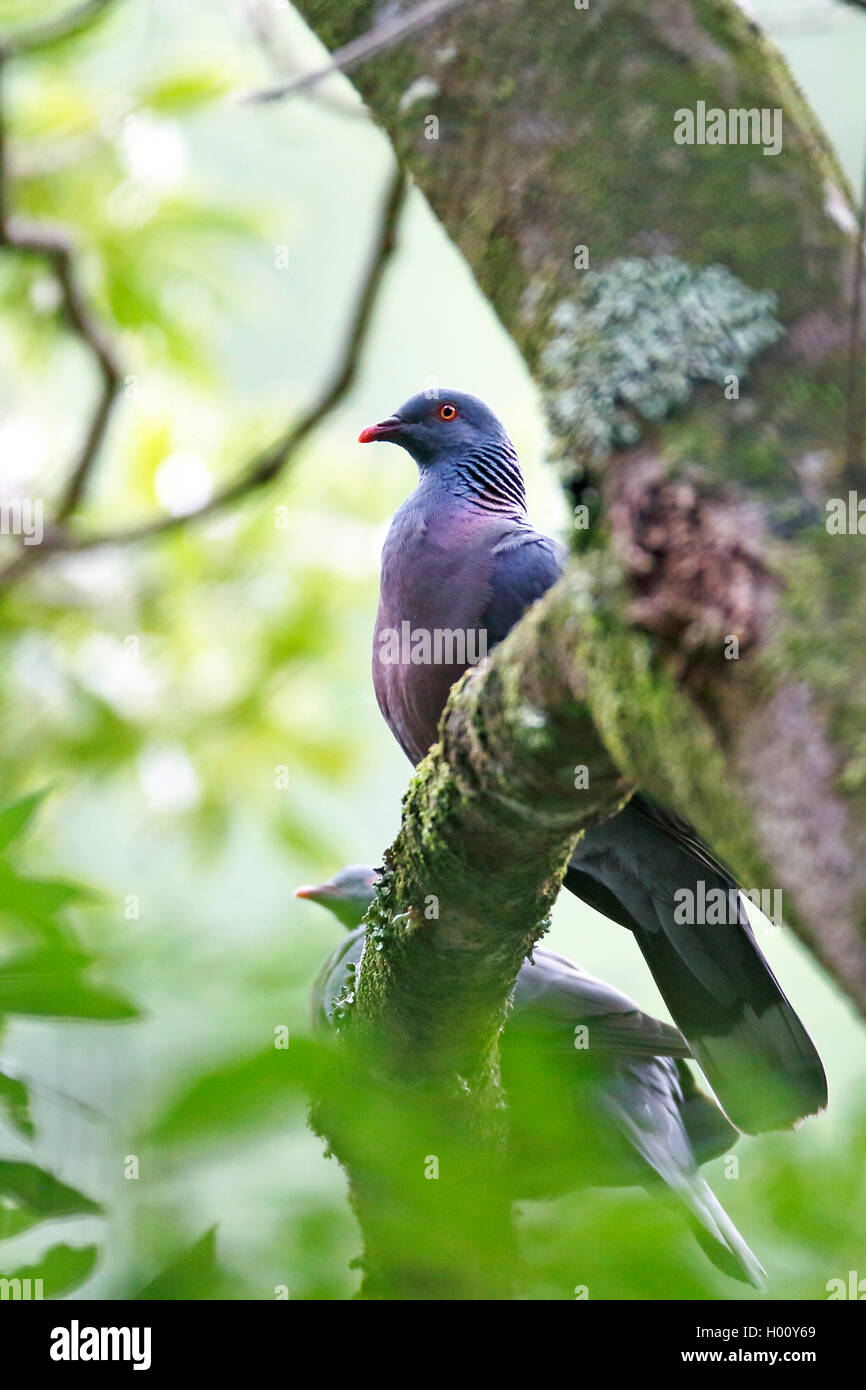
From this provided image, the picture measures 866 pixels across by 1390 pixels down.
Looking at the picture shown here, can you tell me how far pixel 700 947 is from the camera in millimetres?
2432

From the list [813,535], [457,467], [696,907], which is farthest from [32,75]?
[813,535]

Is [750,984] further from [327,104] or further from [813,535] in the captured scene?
[327,104]

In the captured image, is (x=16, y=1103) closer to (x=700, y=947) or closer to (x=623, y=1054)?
(x=700, y=947)

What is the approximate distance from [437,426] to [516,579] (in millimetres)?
701

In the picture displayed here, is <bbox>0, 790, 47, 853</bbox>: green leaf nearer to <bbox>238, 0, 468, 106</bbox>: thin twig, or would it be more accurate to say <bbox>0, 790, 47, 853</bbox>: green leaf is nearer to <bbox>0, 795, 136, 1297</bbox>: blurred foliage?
<bbox>0, 795, 136, 1297</bbox>: blurred foliage

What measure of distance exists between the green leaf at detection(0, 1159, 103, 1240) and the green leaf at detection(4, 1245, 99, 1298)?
0.09ft

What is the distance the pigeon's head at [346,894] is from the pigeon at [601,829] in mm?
1052

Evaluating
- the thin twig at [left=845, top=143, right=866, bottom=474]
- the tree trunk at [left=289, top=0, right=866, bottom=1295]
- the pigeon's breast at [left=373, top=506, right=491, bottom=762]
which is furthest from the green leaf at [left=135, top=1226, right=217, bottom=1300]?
the pigeon's breast at [left=373, top=506, right=491, bottom=762]

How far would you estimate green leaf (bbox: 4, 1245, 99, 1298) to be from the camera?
88cm

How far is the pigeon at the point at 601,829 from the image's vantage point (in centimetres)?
233

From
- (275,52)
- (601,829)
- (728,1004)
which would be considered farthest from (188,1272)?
(275,52)

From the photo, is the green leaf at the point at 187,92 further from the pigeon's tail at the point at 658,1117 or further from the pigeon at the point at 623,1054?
the pigeon's tail at the point at 658,1117

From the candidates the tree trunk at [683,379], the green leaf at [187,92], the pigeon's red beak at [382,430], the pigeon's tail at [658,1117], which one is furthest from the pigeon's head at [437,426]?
the tree trunk at [683,379]

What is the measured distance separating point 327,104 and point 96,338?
0.82 m
